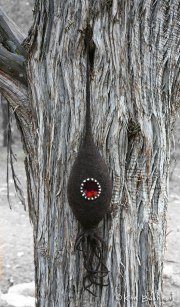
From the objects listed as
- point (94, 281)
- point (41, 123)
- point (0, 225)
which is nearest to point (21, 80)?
point (41, 123)

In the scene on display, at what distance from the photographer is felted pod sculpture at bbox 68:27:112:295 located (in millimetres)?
1895

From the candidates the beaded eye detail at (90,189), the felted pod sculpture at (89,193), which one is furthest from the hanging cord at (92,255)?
the beaded eye detail at (90,189)

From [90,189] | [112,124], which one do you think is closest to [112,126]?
[112,124]

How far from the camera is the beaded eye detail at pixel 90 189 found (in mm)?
1893

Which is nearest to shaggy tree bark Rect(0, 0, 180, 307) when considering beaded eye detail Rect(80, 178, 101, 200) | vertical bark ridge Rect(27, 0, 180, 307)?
vertical bark ridge Rect(27, 0, 180, 307)

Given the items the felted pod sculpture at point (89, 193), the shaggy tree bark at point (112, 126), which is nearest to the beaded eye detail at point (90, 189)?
the felted pod sculpture at point (89, 193)

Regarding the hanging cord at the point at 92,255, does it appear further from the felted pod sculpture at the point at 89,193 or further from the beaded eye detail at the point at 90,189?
the beaded eye detail at the point at 90,189

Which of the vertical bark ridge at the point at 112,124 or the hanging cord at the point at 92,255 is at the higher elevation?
the vertical bark ridge at the point at 112,124

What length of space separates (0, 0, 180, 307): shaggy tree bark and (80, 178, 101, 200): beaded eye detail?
0.12 m

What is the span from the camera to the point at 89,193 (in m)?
1.90

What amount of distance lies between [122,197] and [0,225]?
508 centimetres

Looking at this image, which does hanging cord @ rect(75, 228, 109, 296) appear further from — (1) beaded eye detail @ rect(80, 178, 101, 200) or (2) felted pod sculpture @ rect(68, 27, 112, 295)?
(1) beaded eye detail @ rect(80, 178, 101, 200)

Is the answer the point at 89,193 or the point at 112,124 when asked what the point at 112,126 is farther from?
the point at 89,193

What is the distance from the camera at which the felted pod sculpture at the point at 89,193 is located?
189 cm
